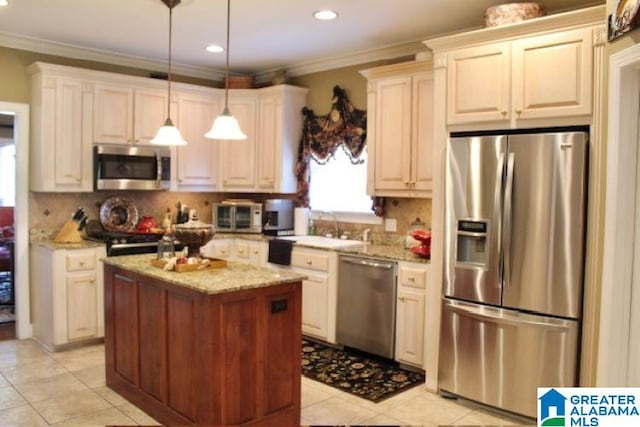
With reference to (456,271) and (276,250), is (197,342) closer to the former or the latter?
(456,271)

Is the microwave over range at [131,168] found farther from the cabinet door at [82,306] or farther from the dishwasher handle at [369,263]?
the dishwasher handle at [369,263]

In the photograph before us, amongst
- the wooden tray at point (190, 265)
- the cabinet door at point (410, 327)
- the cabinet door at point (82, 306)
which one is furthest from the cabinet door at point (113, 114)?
the cabinet door at point (410, 327)

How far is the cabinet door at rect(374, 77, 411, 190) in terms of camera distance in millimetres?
4352

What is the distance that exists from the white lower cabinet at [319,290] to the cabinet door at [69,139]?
2.05 metres

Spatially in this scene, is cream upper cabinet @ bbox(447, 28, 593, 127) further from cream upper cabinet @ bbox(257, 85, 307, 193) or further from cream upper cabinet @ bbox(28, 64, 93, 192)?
cream upper cabinet @ bbox(28, 64, 93, 192)

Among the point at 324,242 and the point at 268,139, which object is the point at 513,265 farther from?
the point at 268,139

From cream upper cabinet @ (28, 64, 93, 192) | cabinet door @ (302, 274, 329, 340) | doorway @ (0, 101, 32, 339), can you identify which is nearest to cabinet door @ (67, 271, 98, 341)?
doorway @ (0, 101, 32, 339)

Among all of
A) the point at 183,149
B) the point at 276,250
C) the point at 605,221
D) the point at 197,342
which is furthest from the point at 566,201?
the point at 183,149

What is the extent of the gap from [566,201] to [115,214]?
13.2 ft

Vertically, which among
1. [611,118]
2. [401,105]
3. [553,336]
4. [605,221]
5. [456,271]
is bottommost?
[553,336]

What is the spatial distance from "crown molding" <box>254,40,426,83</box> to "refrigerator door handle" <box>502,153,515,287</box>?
67.3 inches

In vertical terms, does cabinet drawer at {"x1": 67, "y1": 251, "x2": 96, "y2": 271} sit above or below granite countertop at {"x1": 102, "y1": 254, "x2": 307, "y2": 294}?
below

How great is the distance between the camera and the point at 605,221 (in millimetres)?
2598

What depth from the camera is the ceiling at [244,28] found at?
12.4ft
